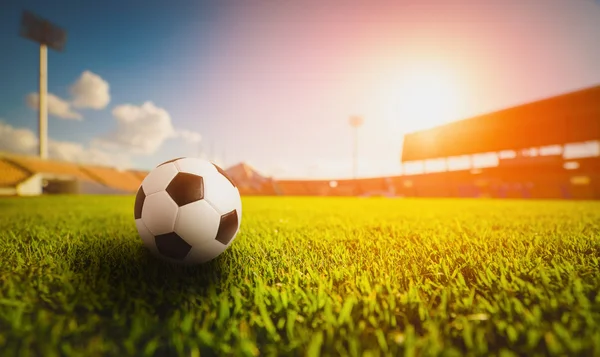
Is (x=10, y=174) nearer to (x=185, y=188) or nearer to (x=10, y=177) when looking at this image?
(x=10, y=177)

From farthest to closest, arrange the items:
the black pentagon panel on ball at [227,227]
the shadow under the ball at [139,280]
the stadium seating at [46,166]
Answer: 1. the stadium seating at [46,166]
2. the black pentagon panel on ball at [227,227]
3. the shadow under the ball at [139,280]

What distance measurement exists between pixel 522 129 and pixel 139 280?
1404 inches

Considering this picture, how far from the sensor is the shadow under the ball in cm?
136

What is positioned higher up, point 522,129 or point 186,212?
point 522,129

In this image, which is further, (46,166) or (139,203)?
(46,166)

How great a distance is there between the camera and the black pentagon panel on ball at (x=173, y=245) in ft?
6.15

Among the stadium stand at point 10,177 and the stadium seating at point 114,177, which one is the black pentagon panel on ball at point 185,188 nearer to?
the stadium stand at point 10,177

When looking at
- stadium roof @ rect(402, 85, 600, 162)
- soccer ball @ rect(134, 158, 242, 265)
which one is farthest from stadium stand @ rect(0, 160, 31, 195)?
stadium roof @ rect(402, 85, 600, 162)

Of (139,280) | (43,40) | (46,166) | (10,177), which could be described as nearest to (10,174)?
(10,177)

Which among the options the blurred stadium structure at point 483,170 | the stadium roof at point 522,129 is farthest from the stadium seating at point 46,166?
the stadium roof at point 522,129

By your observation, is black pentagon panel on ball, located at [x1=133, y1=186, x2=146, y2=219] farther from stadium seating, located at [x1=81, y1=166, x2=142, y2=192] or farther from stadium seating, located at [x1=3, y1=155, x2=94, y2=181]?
stadium seating, located at [x1=81, y1=166, x2=142, y2=192]

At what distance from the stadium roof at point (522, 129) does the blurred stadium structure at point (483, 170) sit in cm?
6

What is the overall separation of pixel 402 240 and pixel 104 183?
36.0 meters

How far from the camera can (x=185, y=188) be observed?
6.32 ft
